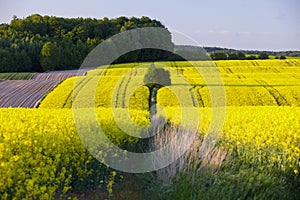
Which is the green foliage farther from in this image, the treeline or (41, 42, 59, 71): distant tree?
the treeline

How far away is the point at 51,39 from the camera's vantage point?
7281 cm

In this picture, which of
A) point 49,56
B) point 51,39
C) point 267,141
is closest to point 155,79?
point 267,141

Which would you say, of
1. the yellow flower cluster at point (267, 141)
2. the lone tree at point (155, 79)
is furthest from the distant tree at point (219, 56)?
the yellow flower cluster at point (267, 141)

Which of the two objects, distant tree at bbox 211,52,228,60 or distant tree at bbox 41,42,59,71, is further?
distant tree at bbox 211,52,228,60

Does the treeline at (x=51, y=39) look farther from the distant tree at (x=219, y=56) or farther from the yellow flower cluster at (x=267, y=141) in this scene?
the yellow flower cluster at (x=267, y=141)

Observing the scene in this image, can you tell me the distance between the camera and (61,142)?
7336 mm

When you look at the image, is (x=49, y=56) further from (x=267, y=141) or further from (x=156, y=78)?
(x=267, y=141)

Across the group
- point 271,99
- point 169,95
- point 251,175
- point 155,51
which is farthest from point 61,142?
point 155,51

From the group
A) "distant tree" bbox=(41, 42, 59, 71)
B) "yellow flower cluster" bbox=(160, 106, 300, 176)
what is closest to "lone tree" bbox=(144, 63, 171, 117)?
"yellow flower cluster" bbox=(160, 106, 300, 176)

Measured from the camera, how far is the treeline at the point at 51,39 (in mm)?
61938

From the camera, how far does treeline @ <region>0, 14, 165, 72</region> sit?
61.9m

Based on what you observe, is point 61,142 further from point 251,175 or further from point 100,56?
point 100,56

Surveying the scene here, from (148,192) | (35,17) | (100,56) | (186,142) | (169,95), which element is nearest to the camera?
(148,192)

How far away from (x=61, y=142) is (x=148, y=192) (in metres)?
1.95
